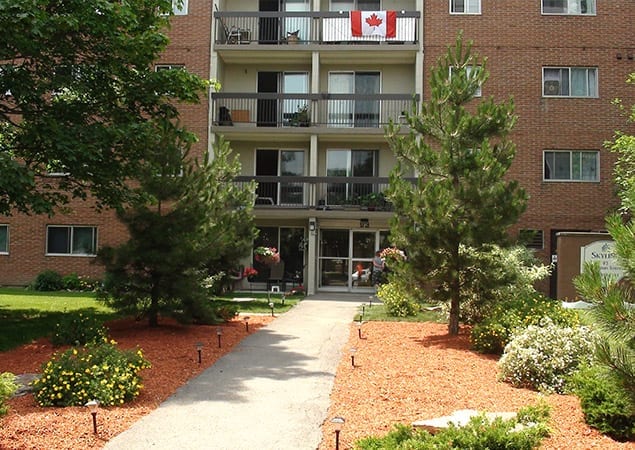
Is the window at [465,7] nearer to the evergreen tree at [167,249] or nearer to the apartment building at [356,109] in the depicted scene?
the apartment building at [356,109]

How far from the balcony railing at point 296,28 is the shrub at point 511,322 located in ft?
46.1

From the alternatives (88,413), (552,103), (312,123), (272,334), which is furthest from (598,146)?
(88,413)

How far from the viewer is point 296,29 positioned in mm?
22641

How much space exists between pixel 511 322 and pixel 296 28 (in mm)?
16349

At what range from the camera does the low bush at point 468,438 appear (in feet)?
Result: 14.9

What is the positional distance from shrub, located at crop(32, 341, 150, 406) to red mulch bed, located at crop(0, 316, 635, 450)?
0.15 meters

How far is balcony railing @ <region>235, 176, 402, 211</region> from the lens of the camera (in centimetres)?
2070

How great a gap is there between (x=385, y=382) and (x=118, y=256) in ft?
19.1

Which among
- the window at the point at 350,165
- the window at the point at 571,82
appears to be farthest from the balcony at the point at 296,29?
the window at the point at 571,82

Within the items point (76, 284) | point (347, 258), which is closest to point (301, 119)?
point (347, 258)

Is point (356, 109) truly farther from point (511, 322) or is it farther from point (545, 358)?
point (545, 358)

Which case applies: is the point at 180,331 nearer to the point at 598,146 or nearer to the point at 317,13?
the point at 317,13

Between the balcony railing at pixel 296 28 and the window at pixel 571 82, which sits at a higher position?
the balcony railing at pixel 296 28

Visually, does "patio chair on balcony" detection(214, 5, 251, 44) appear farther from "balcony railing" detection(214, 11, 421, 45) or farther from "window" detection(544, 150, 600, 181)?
"window" detection(544, 150, 600, 181)
